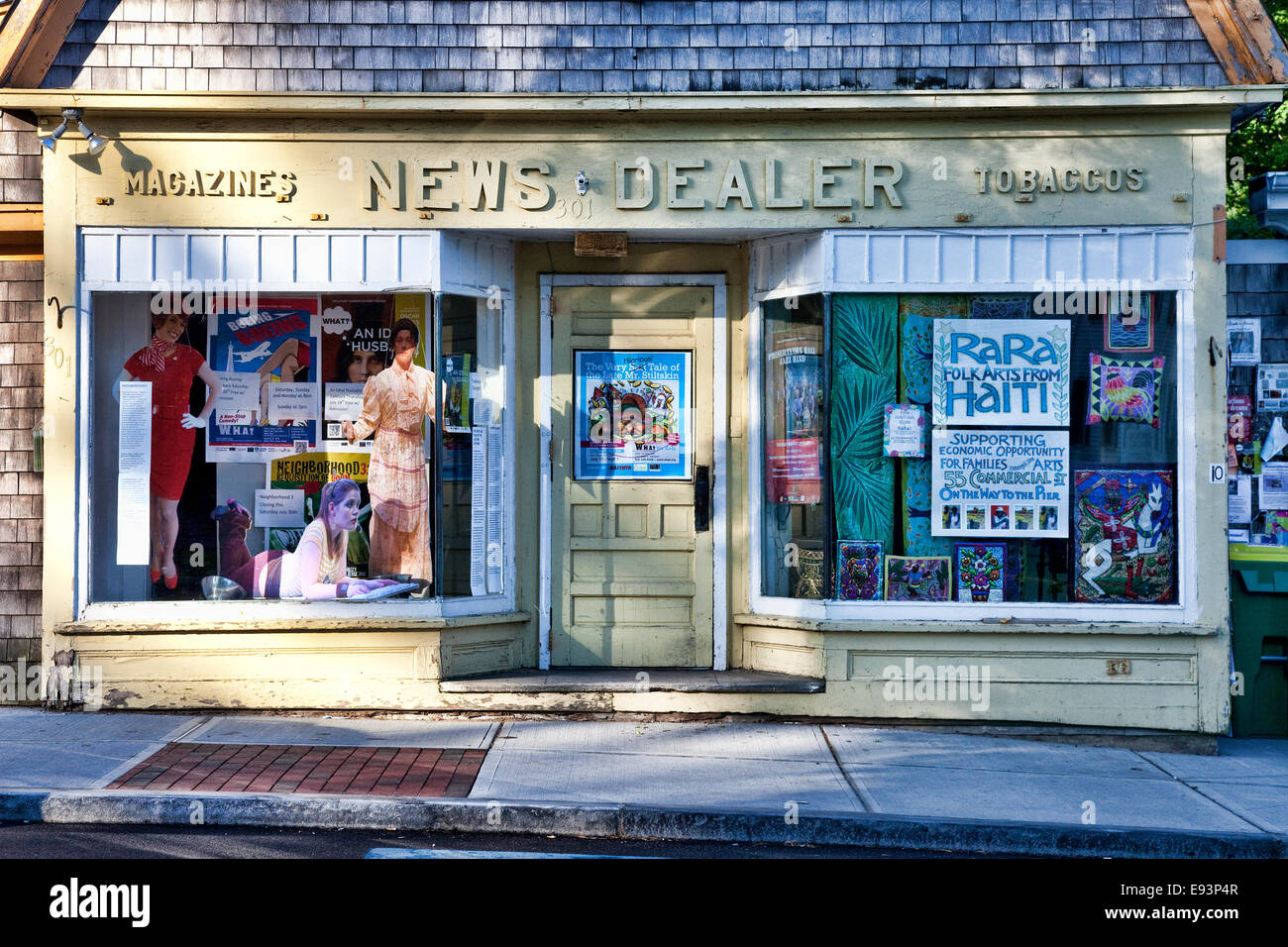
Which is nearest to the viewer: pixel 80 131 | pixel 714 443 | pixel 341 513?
pixel 80 131

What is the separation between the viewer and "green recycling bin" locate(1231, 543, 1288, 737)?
8461 millimetres

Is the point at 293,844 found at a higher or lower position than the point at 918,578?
lower

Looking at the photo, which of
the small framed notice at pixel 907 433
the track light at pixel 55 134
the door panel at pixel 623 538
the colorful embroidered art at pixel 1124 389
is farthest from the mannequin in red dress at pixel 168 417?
the colorful embroidered art at pixel 1124 389

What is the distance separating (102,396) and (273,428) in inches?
47.0

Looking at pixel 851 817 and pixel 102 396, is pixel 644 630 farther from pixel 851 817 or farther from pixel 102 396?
pixel 102 396

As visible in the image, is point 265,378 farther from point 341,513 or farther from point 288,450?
point 341,513

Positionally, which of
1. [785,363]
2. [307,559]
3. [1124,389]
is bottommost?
[307,559]

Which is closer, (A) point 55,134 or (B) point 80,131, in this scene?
(A) point 55,134

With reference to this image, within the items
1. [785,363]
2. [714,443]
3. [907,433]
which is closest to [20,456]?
[714,443]

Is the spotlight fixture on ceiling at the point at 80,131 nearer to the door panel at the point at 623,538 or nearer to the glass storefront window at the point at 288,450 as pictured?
the glass storefront window at the point at 288,450

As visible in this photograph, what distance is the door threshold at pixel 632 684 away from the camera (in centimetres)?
830

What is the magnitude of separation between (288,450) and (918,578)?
14.6 ft

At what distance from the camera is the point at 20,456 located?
8.76 metres

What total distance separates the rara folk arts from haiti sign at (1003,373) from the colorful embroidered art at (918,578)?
952mm
